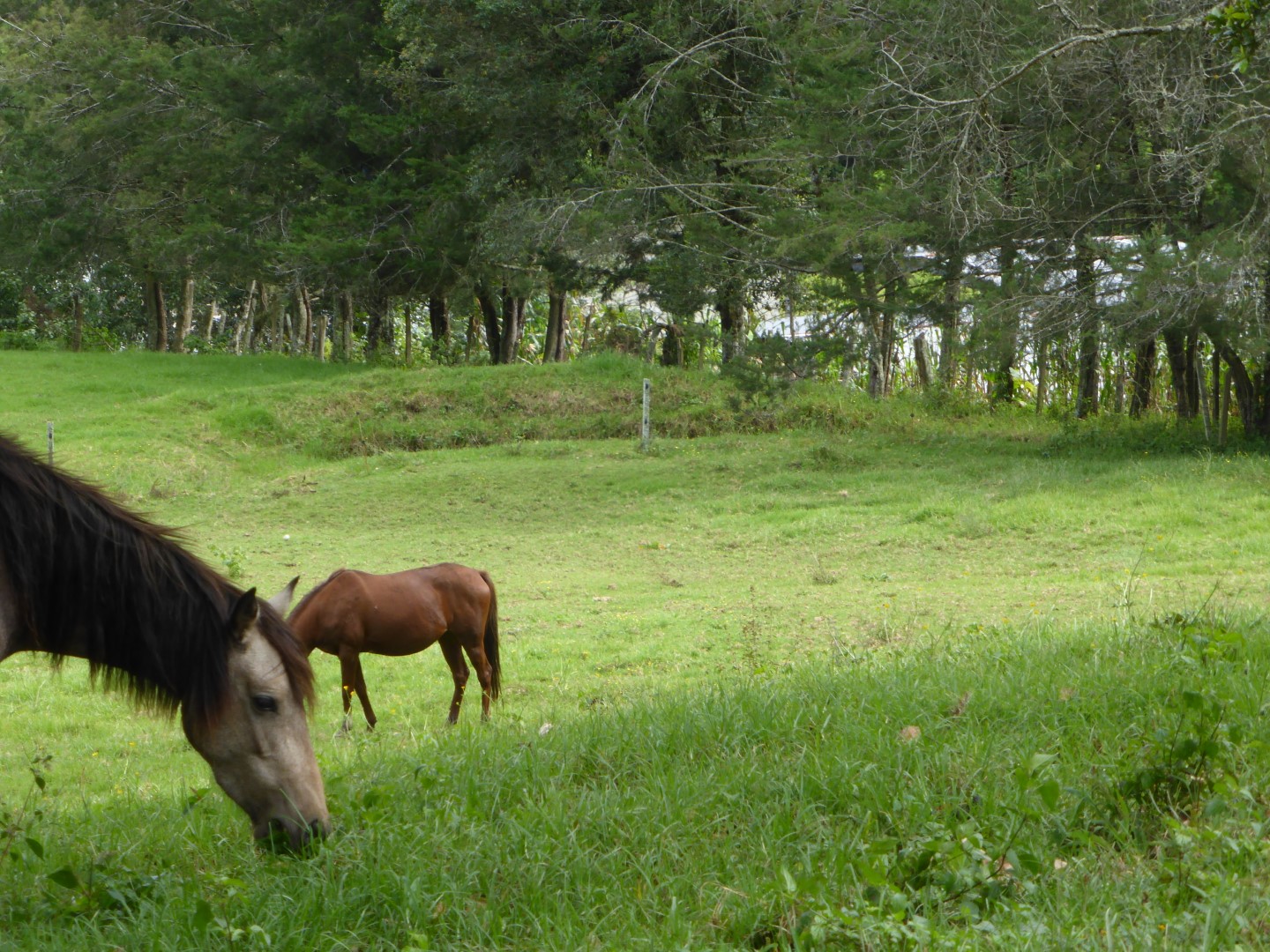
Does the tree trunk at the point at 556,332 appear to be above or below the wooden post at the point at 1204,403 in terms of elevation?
above

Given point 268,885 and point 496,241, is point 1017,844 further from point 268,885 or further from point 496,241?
point 496,241

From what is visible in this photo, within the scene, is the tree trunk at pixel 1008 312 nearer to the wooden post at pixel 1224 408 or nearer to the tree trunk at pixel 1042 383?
the tree trunk at pixel 1042 383

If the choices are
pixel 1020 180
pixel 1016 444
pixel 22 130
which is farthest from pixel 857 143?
pixel 22 130

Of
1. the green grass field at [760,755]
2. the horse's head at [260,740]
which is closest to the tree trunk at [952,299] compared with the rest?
the green grass field at [760,755]

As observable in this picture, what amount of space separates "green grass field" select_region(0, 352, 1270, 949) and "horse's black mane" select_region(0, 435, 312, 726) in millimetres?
438

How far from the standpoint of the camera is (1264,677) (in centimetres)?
449

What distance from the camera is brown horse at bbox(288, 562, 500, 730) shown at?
22.7 feet

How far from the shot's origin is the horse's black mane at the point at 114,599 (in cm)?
375

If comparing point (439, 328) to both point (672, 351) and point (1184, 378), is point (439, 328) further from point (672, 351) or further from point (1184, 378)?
point (1184, 378)

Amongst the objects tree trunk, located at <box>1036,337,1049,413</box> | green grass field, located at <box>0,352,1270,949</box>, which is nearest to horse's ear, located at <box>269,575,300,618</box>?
green grass field, located at <box>0,352,1270,949</box>

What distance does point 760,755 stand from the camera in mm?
4270

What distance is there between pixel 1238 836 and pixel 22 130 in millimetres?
36025

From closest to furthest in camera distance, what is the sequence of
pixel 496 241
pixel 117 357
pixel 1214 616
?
pixel 1214 616
pixel 496 241
pixel 117 357

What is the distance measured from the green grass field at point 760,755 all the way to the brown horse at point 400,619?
388 millimetres
